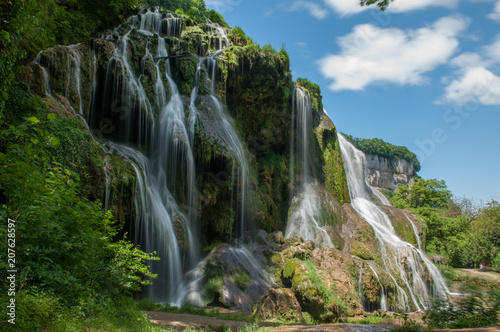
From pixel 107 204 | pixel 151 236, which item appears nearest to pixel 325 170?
pixel 151 236

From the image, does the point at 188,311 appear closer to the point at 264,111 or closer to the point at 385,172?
the point at 264,111

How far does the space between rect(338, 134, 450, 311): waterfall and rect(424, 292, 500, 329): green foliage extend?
5.90 meters

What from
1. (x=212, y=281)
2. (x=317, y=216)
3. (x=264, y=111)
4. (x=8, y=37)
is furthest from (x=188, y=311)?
(x=264, y=111)

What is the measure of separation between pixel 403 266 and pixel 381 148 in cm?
7549

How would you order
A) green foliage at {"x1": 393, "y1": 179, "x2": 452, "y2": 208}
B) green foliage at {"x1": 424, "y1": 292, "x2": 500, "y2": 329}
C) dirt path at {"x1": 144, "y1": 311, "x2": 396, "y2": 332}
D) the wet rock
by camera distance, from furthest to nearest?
1. green foliage at {"x1": 393, "y1": 179, "x2": 452, "y2": 208}
2. the wet rock
3. dirt path at {"x1": 144, "y1": 311, "x2": 396, "y2": 332}
4. green foliage at {"x1": 424, "y1": 292, "x2": 500, "y2": 329}

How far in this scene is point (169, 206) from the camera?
13.4 meters

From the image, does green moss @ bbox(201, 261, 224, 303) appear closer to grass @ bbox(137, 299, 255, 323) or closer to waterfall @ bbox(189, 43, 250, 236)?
grass @ bbox(137, 299, 255, 323)

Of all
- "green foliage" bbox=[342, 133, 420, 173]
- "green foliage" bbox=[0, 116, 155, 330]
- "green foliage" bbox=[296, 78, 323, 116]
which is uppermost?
"green foliage" bbox=[342, 133, 420, 173]

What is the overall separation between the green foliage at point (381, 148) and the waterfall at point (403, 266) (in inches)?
2526

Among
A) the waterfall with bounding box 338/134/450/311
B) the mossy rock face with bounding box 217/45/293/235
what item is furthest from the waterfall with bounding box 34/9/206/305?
the waterfall with bounding box 338/134/450/311

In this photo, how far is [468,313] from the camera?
4793 mm

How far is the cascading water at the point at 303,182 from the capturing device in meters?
20.1

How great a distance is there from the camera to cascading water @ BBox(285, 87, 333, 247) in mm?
20094

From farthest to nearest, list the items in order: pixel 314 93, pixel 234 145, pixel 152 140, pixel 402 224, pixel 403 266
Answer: pixel 314 93 < pixel 402 224 < pixel 403 266 < pixel 234 145 < pixel 152 140
